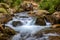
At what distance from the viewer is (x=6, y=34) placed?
28.4 feet

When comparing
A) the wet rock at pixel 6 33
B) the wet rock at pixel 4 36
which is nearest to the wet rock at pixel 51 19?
the wet rock at pixel 6 33

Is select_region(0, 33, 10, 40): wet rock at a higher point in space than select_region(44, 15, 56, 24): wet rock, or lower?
higher

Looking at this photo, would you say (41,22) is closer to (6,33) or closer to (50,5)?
(6,33)

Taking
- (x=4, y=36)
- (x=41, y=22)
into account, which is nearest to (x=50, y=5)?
(x=41, y=22)

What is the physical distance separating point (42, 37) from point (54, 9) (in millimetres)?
6522

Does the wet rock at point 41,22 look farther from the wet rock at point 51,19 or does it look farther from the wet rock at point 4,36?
the wet rock at point 4,36

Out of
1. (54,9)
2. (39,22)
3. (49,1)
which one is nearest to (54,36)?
(39,22)

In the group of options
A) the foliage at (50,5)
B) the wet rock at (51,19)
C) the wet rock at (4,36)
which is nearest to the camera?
the wet rock at (4,36)

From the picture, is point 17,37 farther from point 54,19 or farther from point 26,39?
point 54,19

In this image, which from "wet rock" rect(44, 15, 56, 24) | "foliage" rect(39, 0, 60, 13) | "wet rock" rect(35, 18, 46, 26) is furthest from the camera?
"foliage" rect(39, 0, 60, 13)

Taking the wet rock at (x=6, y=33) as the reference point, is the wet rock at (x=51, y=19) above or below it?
below

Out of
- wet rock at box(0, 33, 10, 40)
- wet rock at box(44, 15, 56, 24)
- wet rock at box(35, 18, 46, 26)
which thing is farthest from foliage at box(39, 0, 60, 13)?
wet rock at box(0, 33, 10, 40)

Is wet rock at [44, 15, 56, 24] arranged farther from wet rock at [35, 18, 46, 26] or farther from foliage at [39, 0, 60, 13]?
foliage at [39, 0, 60, 13]

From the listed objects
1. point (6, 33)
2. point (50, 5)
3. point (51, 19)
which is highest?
point (6, 33)
